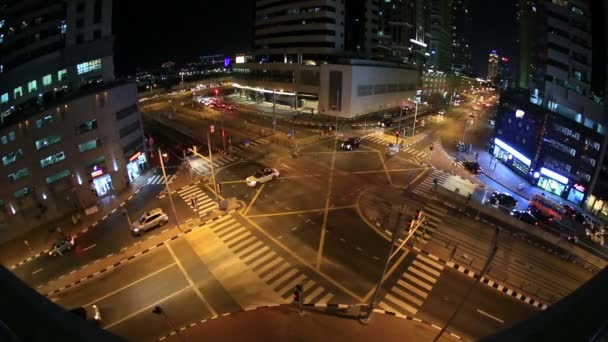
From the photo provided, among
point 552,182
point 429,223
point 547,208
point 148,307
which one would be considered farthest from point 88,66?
point 552,182

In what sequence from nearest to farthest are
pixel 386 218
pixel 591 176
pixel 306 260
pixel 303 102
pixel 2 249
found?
pixel 306 260 → pixel 2 249 → pixel 386 218 → pixel 591 176 → pixel 303 102

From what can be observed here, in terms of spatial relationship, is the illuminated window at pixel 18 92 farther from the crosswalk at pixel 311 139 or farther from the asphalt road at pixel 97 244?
the crosswalk at pixel 311 139

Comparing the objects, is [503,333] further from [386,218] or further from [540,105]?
[540,105]

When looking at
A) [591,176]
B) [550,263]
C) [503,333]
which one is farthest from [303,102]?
[503,333]

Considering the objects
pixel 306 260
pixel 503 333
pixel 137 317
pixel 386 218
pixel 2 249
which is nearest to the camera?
pixel 503 333

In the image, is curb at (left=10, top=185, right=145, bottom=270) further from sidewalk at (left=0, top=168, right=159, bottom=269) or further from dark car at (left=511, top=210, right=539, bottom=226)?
dark car at (left=511, top=210, right=539, bottom=226)

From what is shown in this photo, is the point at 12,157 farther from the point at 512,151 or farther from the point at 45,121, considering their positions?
the point at 512,151
